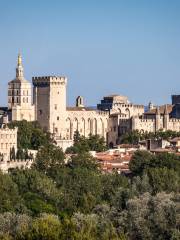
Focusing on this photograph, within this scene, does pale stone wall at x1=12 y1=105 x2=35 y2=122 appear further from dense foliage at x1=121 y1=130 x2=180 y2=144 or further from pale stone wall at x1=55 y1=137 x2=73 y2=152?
pale stone wall at x1=55 y1=137 x2=73 y2=152

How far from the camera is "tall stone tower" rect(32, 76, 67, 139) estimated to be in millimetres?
135250

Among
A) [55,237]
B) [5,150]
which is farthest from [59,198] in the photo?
[5,150]

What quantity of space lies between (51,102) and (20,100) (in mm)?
2818

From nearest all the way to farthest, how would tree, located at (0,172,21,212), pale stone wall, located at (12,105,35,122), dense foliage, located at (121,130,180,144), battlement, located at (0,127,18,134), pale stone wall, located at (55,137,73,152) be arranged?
tree, located at (0,172,21,212) → battlement, located at (0,127,18,134) → pale stone wall, located at (55,137,73,152) → dense foliage, located at (121,130,180,144) → pale stone wall, located at (12,105,35,122)

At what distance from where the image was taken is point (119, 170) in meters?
99.4

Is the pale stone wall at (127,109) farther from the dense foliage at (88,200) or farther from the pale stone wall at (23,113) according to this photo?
the dense foliage at (88,200)

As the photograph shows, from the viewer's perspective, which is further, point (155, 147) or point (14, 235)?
point (155, 147)

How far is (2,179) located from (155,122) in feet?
215

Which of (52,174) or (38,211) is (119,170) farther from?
(38,211)

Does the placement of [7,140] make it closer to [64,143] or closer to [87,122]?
[64,143]

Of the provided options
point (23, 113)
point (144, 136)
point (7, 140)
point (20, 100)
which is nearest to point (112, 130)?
point (144, 136)

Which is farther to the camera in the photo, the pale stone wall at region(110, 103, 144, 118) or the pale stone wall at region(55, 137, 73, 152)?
the pale stone wall at region(110, 103, 144, 118)

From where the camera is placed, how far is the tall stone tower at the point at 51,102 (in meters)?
135

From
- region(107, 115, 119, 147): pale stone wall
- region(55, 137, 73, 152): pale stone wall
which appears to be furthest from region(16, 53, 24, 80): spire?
region(55, 137, 73, 152): pale stone wall
